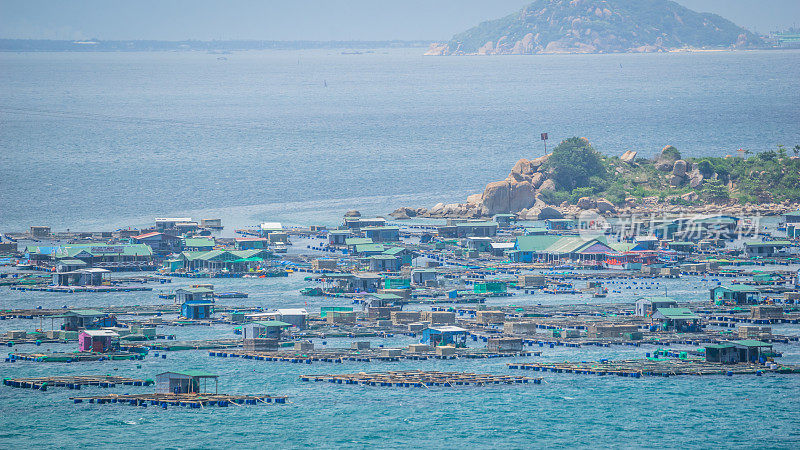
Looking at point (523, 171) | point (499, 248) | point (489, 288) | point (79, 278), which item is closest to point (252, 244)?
point (79, 278)

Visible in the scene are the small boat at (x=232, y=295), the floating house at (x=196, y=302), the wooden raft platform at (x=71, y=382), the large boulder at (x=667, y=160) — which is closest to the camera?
the wooden raft platform at (x=71, y=382)

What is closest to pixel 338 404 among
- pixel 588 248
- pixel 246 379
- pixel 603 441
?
pixel 246 379

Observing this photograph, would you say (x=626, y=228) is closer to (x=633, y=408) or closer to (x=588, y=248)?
(x=588, y=248)

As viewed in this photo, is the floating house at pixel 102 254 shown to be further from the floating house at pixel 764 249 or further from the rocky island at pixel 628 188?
the floating house at pixel 764 249

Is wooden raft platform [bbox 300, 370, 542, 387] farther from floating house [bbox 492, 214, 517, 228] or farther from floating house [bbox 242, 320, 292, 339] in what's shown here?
floating house [bbox 492, 214, 517, 228]

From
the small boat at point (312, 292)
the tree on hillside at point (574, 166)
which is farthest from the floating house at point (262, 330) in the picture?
the tree on hillside at point (574, 166)

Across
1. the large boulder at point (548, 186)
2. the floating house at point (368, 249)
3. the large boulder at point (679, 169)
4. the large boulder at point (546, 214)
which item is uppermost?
the large boulder at point (679, 169)
